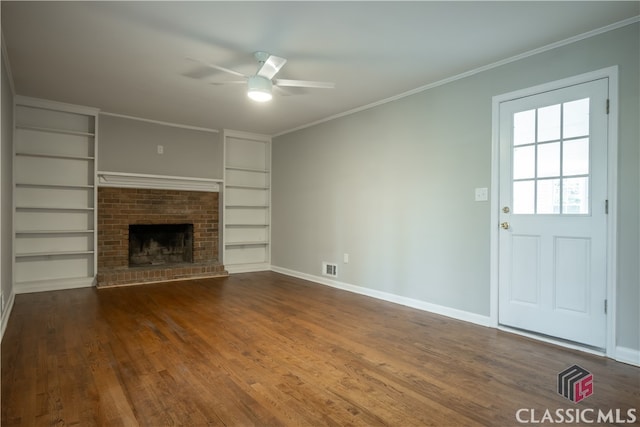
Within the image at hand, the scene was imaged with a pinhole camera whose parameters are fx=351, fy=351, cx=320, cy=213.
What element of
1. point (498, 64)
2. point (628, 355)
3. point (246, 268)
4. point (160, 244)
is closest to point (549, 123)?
point (498, 64)

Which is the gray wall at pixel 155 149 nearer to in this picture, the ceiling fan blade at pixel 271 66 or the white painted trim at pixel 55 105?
the white painted trim at pixel 55 105

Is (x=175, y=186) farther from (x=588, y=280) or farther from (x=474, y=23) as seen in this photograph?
(x=588, y=280)

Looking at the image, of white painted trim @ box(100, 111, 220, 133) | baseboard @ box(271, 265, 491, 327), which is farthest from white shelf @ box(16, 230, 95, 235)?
baseboard @ box(271, 265, 491, 327)

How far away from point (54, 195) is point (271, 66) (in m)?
3.74

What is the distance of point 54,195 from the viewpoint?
4.70 meters

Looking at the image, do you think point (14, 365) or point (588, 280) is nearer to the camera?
point (14, 365)

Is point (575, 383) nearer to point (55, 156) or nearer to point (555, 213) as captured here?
point (555, 213)

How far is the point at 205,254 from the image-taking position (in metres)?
6.00

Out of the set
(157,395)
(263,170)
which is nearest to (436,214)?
(157,395)

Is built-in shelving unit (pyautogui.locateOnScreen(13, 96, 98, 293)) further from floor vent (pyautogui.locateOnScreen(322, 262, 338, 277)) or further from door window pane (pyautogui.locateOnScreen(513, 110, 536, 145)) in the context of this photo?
door window pane (pyautogui.locateOnScreen(513, 110, 536, 145))

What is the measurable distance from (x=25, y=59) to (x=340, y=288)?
13.8 feet

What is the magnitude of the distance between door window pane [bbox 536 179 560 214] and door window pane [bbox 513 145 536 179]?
129 millimetres

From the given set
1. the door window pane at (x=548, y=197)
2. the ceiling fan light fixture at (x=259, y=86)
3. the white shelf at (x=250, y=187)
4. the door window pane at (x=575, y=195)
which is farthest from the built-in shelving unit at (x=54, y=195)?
the door window pane at (x=575, y=195)

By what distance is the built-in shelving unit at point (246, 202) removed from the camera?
6.10 m
